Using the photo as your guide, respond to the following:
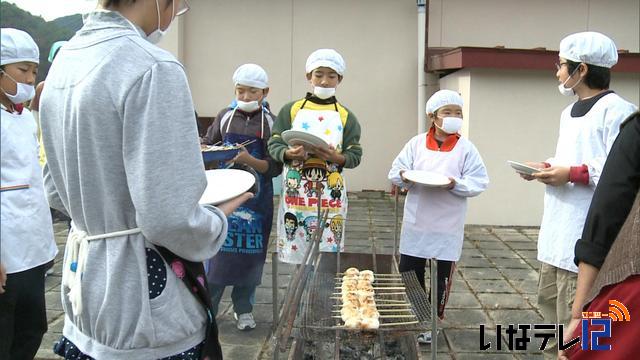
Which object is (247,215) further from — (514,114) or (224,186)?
(514,114)

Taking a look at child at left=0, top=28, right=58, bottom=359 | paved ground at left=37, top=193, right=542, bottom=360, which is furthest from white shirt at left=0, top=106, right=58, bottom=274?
paved ground at left=37, top=193, right=542, bottom=360

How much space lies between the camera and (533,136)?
7766 mm

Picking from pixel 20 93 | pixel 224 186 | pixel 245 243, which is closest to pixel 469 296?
pixel 245 243

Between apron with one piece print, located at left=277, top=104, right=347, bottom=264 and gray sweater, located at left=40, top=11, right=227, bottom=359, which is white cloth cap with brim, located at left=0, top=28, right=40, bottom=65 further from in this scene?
apron with one piece print, located at left=277, top=104, right=347, bottom=264

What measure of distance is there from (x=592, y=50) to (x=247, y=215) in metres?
2.60

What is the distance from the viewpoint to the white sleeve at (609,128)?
110 inches

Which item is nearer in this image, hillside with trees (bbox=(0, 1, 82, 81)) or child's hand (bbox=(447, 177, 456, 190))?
hillside with trees (bbox=(0, 1, 82, 81))

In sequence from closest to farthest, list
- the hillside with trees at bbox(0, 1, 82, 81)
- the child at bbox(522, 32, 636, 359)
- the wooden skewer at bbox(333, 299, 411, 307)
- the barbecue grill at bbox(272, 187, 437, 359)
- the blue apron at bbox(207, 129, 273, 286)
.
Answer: the barbecue grill at bbox(272, 187, 437, 359)
the hillside with trees at bbox(0, 1, 82, 81)
the child at bbox(522, 32, 636, 359)
the wooden skewer at bbox(333, 299, 411, 307)
the blue apron at bbox(207, 129, 273, 286)

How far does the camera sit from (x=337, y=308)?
127 inches

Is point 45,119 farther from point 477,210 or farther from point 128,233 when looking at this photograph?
point 477,210

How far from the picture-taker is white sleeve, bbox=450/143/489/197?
3789 mm

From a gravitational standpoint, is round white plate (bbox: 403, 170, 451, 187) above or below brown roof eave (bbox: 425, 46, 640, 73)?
below

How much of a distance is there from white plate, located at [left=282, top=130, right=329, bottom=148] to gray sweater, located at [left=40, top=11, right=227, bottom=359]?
6.96 feet

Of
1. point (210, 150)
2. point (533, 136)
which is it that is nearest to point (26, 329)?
point (210, 150)
